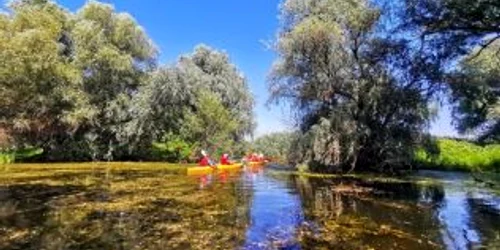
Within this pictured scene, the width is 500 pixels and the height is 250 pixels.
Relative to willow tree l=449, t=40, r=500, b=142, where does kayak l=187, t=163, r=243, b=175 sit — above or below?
below

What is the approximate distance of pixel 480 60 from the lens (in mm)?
24094

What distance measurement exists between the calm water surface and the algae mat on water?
0.07 feet

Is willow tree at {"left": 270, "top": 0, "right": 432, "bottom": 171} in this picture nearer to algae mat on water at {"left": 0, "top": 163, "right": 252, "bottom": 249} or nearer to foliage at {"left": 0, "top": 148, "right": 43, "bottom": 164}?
algae mat on water at {"left": 0, "top": 163, "right": 252, "bottom": 249}

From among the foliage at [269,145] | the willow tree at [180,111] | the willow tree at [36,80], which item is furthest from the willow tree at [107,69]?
the foliage at [269,145]

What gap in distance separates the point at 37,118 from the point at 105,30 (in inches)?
324

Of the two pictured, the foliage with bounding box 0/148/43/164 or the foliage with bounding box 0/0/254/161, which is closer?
the foliage with bounding box 0/148/43/164

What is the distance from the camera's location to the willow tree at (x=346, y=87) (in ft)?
82.3

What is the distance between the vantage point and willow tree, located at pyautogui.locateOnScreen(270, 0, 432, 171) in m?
25.1

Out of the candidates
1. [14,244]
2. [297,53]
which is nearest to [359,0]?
[297,53]

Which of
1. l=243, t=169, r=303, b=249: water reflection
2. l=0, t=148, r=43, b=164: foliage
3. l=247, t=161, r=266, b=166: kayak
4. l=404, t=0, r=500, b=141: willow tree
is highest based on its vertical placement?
l=404, t=0, r=500, b=141: willow tree

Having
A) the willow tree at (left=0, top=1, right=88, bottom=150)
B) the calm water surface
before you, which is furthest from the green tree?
the calm water surface

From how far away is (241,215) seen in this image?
517 inches

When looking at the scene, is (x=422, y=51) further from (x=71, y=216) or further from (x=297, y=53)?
(x=71, y=216)

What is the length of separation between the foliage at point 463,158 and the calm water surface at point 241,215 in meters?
10.5
